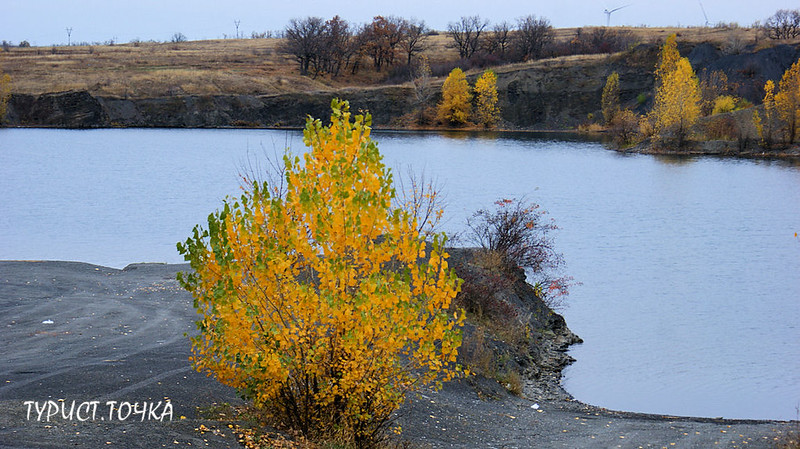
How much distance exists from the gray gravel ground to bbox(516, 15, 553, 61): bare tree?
114 metres

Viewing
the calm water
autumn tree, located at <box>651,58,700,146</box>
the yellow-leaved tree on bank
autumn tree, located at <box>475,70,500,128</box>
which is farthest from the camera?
autumn tree, located at <box>475,70,500,128</box>

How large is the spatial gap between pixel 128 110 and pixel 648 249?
81.6m

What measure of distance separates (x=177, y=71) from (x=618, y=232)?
8824cm

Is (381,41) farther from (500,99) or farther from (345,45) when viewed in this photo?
(500,99)

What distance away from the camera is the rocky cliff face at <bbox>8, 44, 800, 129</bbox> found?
3748 inches

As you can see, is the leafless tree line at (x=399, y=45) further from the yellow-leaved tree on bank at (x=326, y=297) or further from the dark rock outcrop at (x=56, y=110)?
the yellow-leaved tree on bank at (x=326, y=297)

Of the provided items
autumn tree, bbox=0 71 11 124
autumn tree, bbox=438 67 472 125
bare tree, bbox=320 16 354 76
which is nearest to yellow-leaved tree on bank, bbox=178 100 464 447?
autumn tree, bbox=438 67 472 125

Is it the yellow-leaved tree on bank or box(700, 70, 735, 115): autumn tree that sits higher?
box(700, 70, 735, 115): autumn tree

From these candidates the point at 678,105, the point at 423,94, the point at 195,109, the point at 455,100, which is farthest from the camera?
the point at 423,94

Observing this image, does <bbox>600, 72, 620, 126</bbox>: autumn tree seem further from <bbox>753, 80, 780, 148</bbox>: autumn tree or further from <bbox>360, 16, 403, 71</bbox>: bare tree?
<bbox>360, 16, 403, 71</bbox>: bare tree

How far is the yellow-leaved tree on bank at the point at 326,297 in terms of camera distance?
7.98 m

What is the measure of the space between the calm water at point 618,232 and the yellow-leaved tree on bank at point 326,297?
31.9 ft

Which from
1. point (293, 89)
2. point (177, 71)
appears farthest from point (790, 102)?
point (177, 71)

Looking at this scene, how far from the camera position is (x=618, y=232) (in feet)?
113
